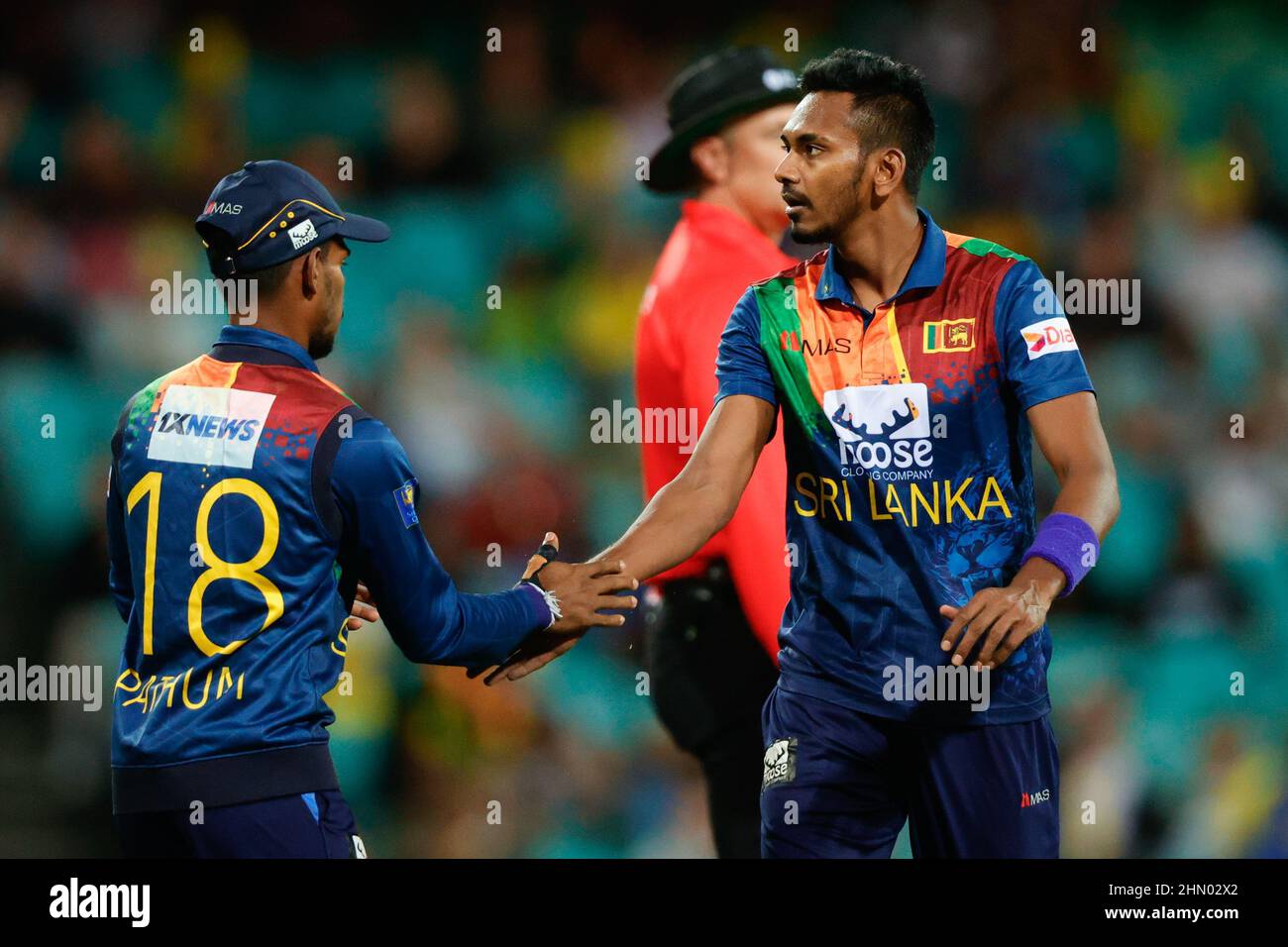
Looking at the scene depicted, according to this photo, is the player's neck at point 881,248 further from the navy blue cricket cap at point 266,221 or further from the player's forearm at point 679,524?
the navy blue cricket cap at point 266,221

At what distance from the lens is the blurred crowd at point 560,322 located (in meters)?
6.15

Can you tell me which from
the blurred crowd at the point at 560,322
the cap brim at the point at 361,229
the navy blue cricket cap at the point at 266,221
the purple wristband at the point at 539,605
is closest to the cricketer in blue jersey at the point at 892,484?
the purple wristband at the point at 539,605

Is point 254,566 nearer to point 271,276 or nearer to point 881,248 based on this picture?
point 271,276

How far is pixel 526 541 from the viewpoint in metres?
6.51

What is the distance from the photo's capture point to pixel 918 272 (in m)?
3.20

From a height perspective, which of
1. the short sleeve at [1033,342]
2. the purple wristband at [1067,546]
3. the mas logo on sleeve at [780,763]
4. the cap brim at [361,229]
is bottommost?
the mas logo on sleeve at [780,763]

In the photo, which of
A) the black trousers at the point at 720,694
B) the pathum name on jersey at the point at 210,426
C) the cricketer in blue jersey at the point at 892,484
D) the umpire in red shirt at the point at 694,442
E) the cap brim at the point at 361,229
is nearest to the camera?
the pathum name on jersey at the point at 210,426

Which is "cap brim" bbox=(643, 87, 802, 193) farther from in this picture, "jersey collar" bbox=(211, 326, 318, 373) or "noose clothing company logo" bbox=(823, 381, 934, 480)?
"jersey collar" bbox=(211, 326, 318, 373)

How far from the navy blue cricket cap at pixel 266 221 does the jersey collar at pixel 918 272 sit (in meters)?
1.00

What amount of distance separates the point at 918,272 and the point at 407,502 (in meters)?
1.16

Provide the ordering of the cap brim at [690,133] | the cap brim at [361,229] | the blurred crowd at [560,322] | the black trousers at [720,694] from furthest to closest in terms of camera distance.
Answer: the blurred crowd at [560,322], the cap brim at [690,133], the black trousers at [720,694], the cap brim at [361,229]

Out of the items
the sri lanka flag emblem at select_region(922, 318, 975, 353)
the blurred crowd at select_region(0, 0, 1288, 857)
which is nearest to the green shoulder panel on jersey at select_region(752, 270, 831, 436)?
the sri lanka flag emblem at select_region(922, 318, 975, 353)

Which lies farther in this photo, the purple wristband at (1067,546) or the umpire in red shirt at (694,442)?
the umpire in red shirt at (694,442)
